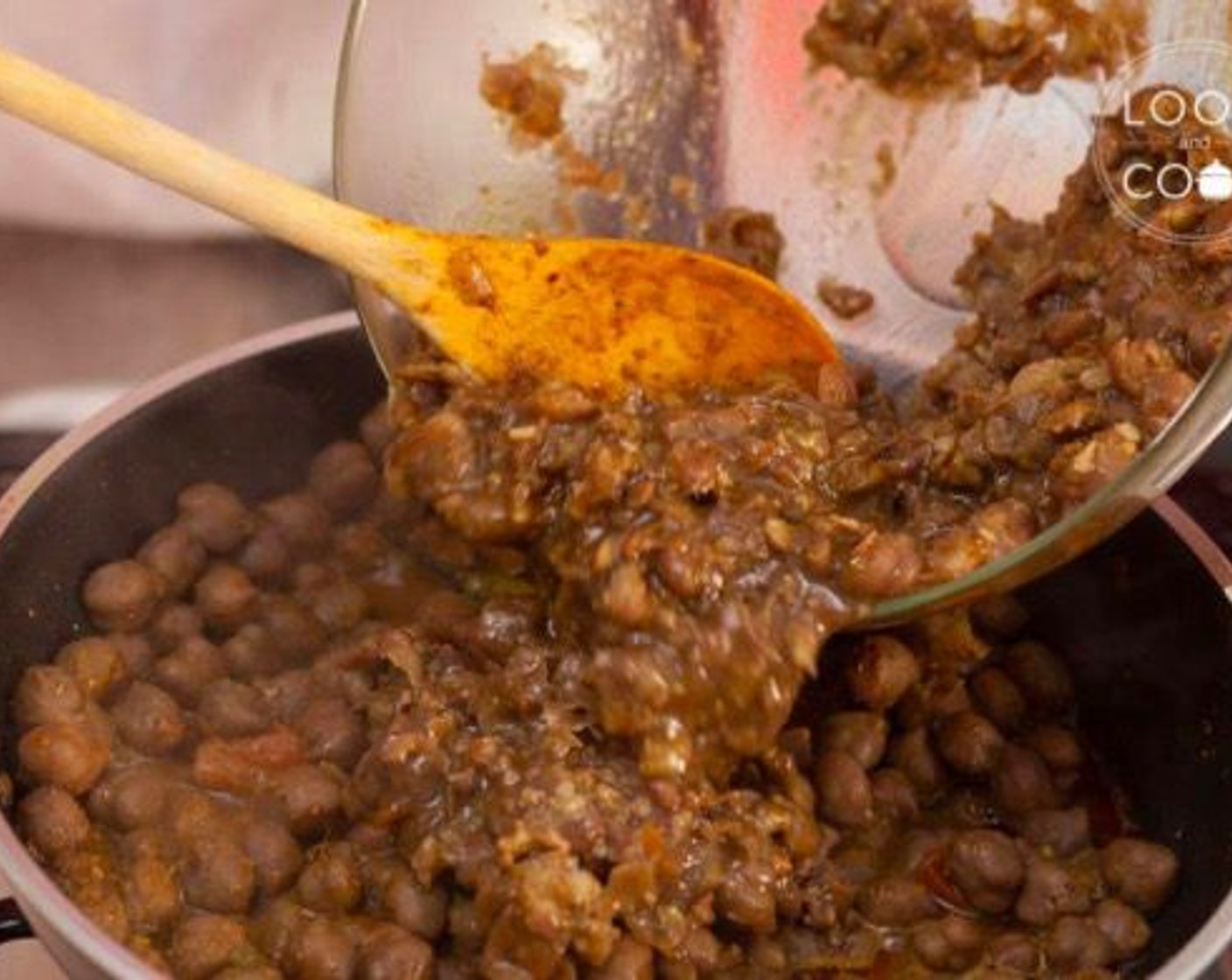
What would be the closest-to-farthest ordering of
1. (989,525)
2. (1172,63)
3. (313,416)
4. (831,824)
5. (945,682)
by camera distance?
(989,525) → (1172,63) → (831,824) → (945,682) → (313,416)

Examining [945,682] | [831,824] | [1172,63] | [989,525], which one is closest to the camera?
[989,525]

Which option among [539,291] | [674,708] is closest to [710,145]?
[539,291]

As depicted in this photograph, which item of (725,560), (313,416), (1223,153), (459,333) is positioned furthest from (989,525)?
(313,416)

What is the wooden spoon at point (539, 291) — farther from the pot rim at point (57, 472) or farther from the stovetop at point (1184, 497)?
the stovetop at point (1184, 497)

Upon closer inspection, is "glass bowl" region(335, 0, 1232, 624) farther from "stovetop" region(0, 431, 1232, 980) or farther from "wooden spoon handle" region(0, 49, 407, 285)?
"stovetop" region(0, 431, 1232, 980)

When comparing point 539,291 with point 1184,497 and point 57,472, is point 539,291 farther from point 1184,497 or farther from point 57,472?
point 1184,497

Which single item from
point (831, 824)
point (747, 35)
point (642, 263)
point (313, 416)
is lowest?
point (831, 824)

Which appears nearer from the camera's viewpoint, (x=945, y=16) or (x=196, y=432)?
(x=945, y=16)

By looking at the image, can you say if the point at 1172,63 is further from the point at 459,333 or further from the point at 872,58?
the point at 459,333
